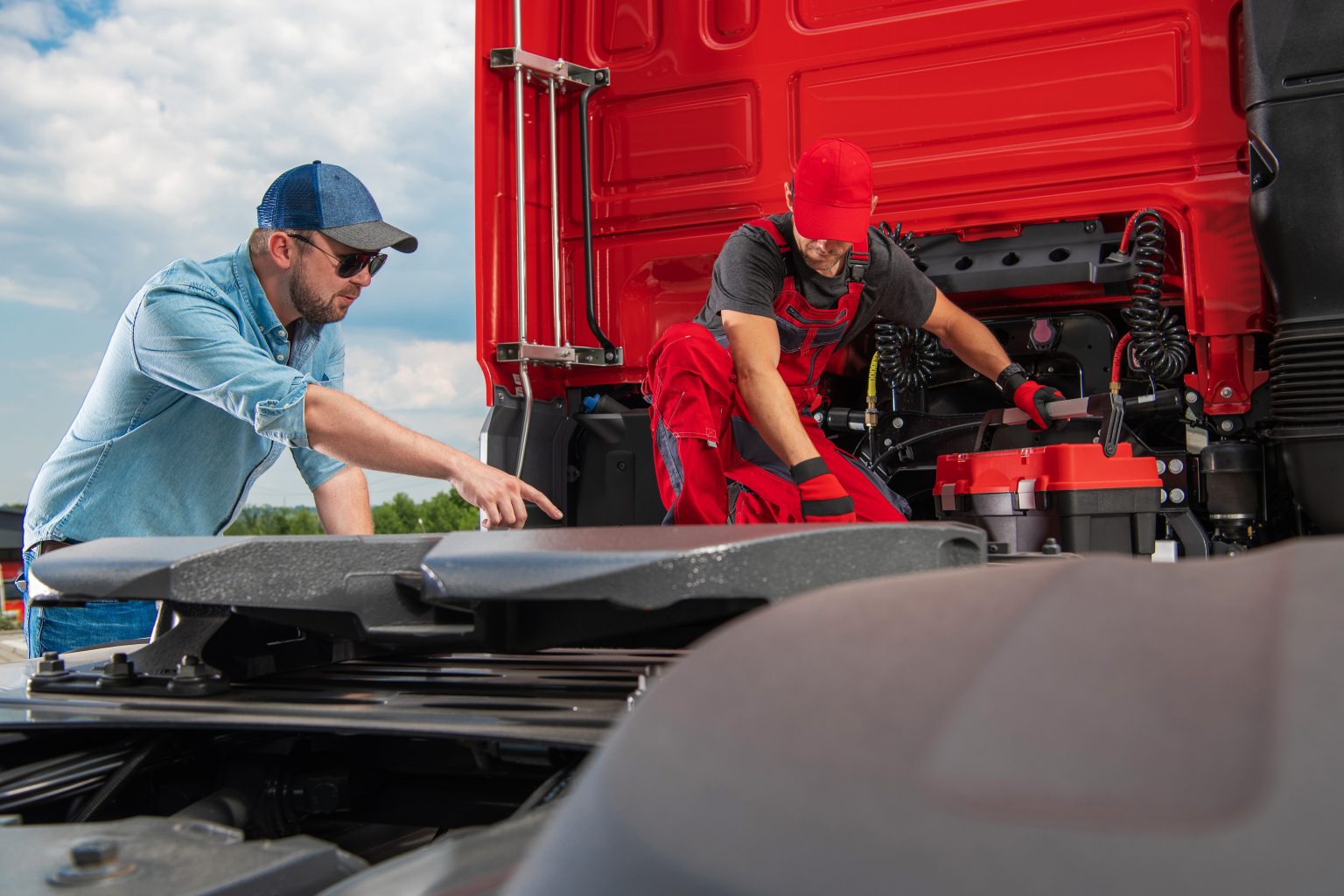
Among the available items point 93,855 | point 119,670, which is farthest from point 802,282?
point 93,855

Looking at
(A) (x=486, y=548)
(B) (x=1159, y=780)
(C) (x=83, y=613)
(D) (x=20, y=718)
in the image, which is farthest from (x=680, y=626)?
(C) (x=83, y=613)

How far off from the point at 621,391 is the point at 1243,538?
174cm

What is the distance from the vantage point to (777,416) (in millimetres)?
2877

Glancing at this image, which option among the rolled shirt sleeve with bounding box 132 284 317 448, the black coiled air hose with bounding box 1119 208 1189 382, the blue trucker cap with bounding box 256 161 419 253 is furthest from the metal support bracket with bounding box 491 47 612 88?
the black coiled air hose with bounding box 1119 208 1189 382

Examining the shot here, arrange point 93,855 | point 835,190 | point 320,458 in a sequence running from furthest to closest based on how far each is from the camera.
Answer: point 835,190 → point 320,458 → point 93,855

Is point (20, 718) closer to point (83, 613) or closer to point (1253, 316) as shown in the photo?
point (83, 613)

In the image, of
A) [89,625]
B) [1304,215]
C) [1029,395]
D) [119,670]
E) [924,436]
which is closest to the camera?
[119,670]

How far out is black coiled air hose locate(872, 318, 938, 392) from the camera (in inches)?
118

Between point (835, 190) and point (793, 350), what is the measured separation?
573mm

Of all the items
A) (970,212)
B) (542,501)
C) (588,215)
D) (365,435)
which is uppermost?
(588,215)

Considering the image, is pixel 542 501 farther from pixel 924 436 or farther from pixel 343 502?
pixel 924 436

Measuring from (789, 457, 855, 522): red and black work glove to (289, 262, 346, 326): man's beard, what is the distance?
1177 mm

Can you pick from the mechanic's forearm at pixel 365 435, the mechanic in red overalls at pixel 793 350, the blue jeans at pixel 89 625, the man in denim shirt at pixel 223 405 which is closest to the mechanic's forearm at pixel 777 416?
the mechanic in red overalls at pixel 793 350

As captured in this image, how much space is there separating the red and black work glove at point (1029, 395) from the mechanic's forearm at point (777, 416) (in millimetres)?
518
